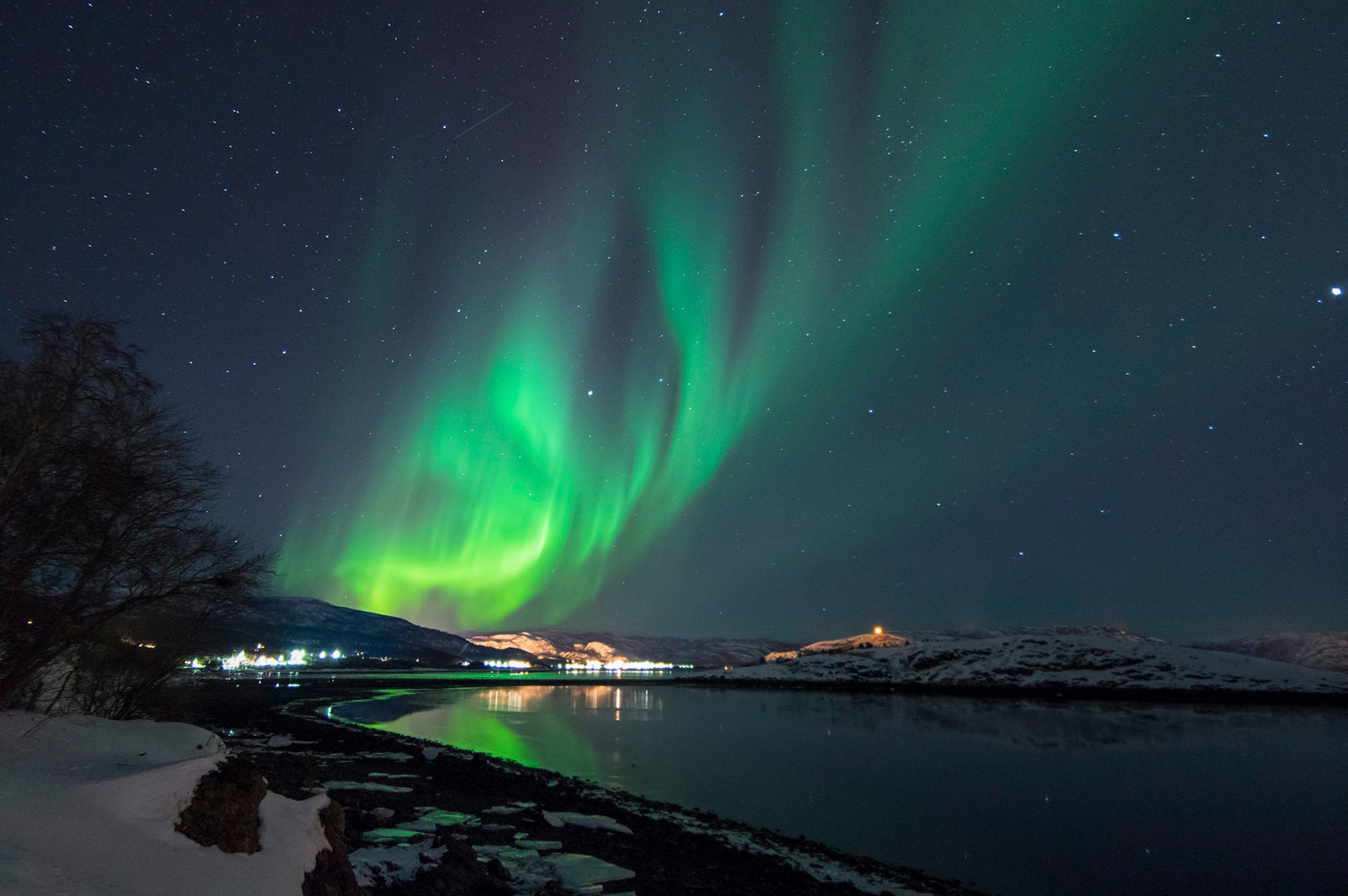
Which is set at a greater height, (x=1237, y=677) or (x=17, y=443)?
(x=17, y=443)

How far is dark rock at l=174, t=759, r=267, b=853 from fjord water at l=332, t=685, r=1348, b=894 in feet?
55.1

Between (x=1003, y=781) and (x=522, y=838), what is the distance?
25.7 m

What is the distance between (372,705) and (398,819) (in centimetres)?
5360

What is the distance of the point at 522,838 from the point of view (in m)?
15.1

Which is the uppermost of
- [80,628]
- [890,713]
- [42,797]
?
[80,628]

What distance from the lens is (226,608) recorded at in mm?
15344

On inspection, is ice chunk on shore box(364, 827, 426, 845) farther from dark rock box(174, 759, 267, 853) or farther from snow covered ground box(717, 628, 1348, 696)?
snow covered ground box(717, 628, 1348, 696)

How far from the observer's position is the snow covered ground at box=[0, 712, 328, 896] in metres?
4.89

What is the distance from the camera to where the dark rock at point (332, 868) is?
7336 mm

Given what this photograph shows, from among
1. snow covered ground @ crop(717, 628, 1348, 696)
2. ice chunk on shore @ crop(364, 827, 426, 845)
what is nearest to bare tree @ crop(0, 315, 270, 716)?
ice chunk on shore @ crop(364, 827, 426, 845)

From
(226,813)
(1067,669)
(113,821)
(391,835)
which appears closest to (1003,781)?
(391,835)

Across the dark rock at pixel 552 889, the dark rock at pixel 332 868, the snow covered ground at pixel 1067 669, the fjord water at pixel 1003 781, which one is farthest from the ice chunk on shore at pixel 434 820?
the snow covered ground at pixel 1067 669

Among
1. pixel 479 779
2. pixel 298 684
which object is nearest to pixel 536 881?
pixel 479 779

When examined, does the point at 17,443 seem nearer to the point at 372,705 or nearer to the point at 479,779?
the point at 479,779
